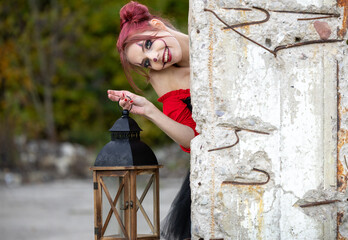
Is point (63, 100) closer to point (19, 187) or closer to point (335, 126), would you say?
point (19, 187)

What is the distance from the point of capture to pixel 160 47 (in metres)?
2.64

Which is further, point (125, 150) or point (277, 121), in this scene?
point (125, 150)

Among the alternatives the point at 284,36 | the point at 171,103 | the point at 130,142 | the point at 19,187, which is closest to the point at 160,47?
the point at 171,103

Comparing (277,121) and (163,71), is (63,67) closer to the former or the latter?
(163,71)

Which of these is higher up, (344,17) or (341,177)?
(344,17)

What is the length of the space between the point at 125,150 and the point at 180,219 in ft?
1.69

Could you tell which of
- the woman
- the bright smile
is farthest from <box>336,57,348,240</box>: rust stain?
the bright smile

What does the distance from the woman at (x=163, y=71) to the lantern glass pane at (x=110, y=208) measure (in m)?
0.32

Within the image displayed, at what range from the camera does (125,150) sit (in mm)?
2531

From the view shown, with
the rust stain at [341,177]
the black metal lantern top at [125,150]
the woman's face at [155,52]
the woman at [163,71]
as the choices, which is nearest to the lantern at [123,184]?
the black metal lantern top at [125,150]

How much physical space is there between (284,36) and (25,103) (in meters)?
9.76

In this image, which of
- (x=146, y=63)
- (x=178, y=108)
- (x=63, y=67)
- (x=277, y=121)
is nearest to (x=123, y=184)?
(x=178, y=108)

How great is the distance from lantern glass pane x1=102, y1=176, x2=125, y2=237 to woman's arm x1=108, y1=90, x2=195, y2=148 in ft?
0.99

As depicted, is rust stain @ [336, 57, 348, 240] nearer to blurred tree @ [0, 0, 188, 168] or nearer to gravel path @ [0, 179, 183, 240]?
gravel path @ [0, 179, 183, 240]
